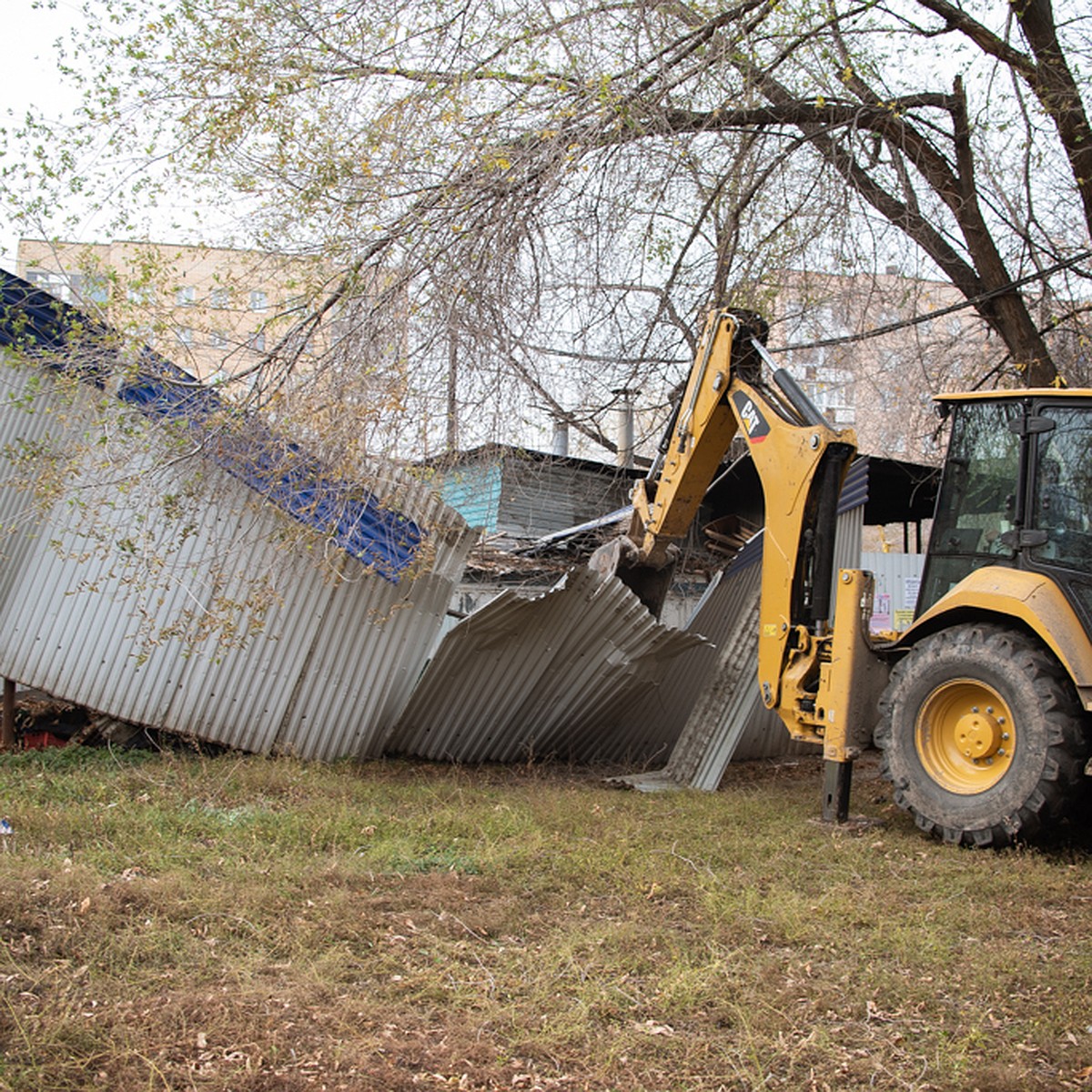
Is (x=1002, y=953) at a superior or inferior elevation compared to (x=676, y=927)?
superior

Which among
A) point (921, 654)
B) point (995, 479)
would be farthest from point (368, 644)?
point (995, 479)

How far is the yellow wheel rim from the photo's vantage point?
6.58 metres

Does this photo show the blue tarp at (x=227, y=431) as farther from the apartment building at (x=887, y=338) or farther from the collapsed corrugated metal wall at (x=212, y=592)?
the apartment building at (x=887, y=338)

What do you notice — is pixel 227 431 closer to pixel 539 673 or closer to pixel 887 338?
pixel 539 673

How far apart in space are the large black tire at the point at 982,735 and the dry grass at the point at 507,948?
0.25 meters

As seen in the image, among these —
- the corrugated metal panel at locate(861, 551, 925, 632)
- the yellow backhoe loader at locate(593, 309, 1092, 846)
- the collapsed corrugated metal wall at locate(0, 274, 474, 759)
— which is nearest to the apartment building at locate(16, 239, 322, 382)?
the collapsed corrugated metal wall at locate(0, 274, 474, 759)

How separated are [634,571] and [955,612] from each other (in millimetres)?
2820

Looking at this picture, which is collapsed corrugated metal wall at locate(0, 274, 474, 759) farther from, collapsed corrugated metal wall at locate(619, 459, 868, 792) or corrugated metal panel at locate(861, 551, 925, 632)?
corrugated metal panel at locate(861, 551, 925, 632)

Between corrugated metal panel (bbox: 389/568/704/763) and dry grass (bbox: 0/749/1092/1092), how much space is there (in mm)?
1561

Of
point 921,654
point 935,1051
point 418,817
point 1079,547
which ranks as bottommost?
point 418,817

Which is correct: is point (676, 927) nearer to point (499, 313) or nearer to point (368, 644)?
point (368, 644)

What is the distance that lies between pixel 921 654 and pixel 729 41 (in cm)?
467

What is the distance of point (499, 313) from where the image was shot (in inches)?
316

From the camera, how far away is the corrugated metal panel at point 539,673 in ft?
Result: 27.2
